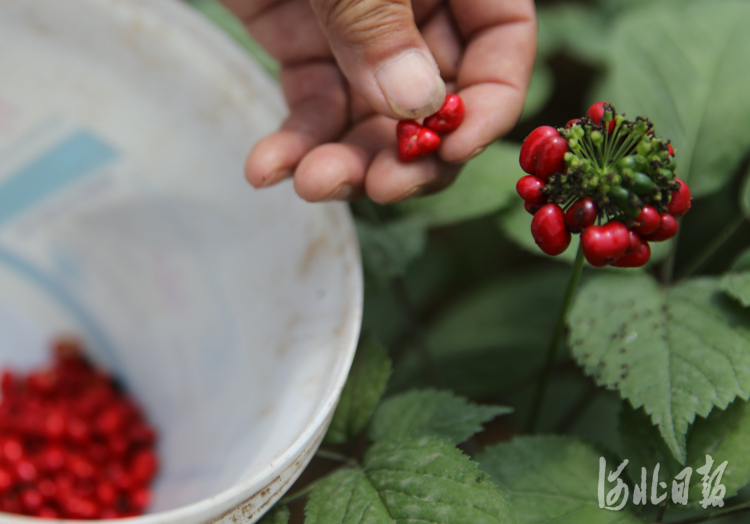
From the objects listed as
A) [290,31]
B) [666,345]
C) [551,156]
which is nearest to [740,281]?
[666,345]

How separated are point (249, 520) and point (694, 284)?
923 mm

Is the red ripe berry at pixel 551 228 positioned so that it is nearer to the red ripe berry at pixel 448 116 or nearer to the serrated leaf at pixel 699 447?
the red ripe berry at pixel 448 116

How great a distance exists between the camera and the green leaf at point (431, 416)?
0.94m

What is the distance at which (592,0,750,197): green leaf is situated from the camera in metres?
1.23

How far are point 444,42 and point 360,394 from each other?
76cm

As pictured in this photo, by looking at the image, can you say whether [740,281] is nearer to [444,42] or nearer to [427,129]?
[427,129]

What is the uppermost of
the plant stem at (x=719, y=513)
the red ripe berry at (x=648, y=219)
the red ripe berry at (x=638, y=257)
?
the red ripe berry at (x=648, y=219)

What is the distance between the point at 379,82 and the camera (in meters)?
0.92

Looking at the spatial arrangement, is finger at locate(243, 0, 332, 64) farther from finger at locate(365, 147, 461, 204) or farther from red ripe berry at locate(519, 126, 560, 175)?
red ripe berry at locate(519, 126, 560, 175)

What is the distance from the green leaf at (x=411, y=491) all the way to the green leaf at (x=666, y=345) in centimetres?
29

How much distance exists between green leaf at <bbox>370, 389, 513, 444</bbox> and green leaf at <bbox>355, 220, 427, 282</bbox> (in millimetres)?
322

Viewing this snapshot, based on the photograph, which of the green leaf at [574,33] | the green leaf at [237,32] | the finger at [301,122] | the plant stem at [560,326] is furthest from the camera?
the green leaf at [574,33]

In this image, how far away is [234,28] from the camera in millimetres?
1527

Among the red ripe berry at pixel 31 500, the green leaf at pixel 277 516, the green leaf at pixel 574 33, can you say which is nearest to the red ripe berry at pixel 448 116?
the green leaf at pixel 277 516
